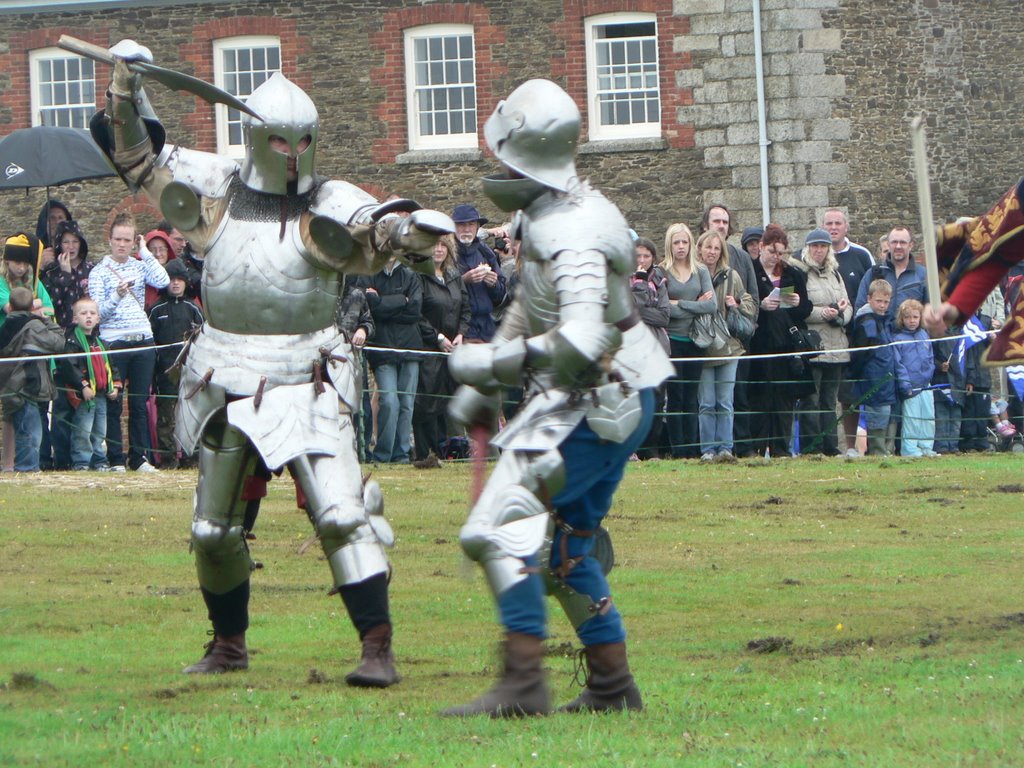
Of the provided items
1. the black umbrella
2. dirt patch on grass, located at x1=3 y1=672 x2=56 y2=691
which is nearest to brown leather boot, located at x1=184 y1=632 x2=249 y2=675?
dirt patch on grass, located at x1=3 y1=672 x2=56 y2=691

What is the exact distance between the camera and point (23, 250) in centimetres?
1449

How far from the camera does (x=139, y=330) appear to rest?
48.4 feet

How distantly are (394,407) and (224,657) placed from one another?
298 inches

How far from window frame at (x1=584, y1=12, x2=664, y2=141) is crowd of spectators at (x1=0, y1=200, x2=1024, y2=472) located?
29.0 feet

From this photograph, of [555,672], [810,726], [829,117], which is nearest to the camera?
[810,726]

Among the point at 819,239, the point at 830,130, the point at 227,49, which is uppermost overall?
the point at 227,49

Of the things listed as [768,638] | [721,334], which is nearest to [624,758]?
[768,638]

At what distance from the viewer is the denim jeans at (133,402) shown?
14.7 meters

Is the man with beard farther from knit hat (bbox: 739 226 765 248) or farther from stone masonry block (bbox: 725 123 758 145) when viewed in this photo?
stone masonry block (bbox: 725 123 758 145)

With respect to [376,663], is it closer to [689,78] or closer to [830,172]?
[830,172]

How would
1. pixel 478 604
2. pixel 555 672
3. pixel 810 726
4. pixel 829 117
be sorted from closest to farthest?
pixel 810 726
pixel 555 672
pixel 478 604
pixel 829 117

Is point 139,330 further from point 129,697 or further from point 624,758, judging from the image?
point 624,758

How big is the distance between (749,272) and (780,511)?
3.51m

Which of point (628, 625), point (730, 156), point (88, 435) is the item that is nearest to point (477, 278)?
point (88, 435)
